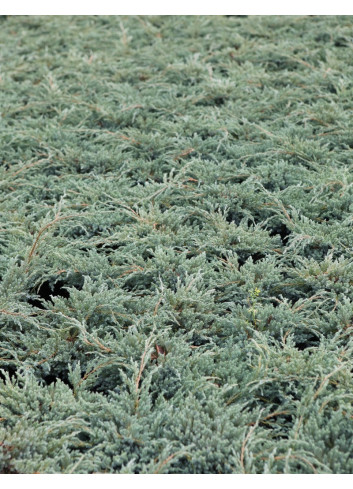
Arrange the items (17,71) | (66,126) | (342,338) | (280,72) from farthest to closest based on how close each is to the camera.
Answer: (17,71)
(280,72)
(66,126)
(342,338)

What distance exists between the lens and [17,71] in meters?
4.54

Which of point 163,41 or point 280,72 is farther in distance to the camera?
point 163,41

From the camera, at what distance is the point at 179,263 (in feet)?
8.30

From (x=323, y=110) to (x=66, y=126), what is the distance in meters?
1.81

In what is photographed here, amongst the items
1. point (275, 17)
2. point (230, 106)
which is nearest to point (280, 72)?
point (230, 106)

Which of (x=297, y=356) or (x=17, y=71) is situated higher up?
(x=17, y=71)

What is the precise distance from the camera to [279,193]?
9.50 feet

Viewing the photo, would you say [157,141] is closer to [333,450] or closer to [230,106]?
[230,106]

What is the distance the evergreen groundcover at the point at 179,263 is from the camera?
1815 millimetres

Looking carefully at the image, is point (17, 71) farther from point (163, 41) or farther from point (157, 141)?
point (157, 141)

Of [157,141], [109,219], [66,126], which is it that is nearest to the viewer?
[109,219]

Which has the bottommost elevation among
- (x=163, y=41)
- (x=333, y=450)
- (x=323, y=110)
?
(x=333, y=450)

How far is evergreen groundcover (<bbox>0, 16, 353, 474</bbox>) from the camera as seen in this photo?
1815mm

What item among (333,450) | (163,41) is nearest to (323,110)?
(163,41)
